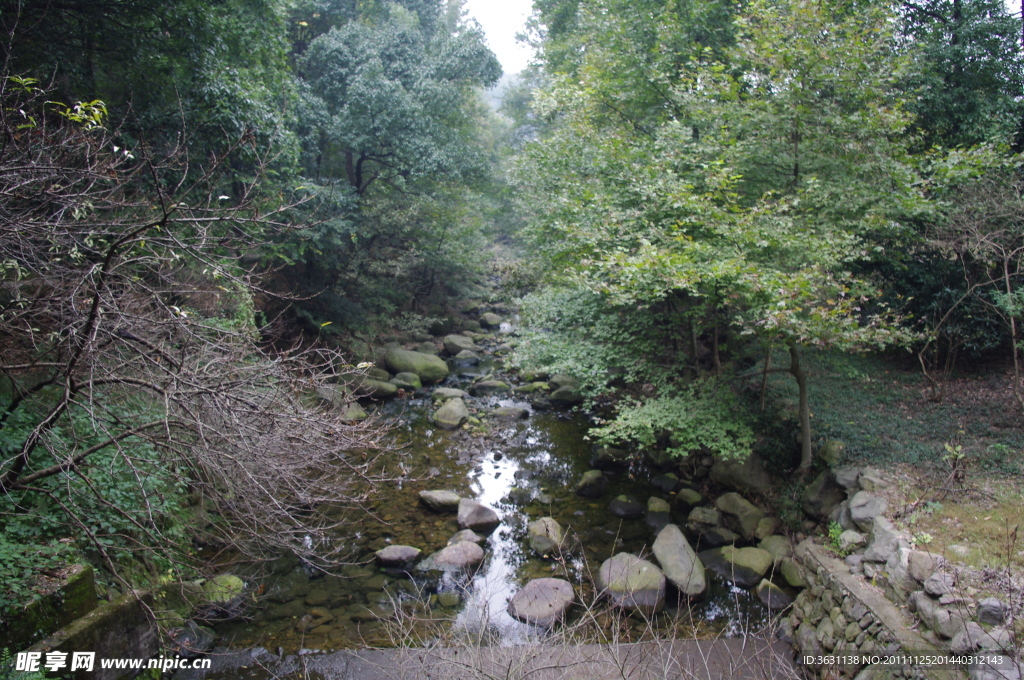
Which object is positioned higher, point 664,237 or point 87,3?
point 87,3

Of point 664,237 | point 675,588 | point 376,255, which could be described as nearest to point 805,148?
point 664,237

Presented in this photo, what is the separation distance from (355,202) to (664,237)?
9.41 m

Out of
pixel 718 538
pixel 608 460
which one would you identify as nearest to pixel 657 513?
pixel 718 538

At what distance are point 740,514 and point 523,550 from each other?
3031 mm

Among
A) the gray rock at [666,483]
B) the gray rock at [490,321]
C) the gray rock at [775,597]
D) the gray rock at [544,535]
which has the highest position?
the gray rock at [490,321]

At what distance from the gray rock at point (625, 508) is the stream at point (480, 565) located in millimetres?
91

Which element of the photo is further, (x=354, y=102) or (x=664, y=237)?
(x=354, y=102)

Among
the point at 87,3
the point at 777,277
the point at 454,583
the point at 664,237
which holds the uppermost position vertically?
the point at 87,3

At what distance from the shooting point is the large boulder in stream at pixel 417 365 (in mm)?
13266

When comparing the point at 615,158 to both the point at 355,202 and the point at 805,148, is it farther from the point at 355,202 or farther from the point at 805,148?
the point at 355,202

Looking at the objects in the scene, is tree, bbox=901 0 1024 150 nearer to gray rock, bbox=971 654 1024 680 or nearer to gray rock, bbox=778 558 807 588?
gray rock, bbox=778 558 807 588

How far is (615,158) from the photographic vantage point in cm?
895

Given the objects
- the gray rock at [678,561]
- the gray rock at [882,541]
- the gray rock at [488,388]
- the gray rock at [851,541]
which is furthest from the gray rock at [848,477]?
the gray rock at [488,388]

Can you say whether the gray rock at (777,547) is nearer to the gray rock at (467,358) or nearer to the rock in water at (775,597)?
the rock in water at (775,597)
